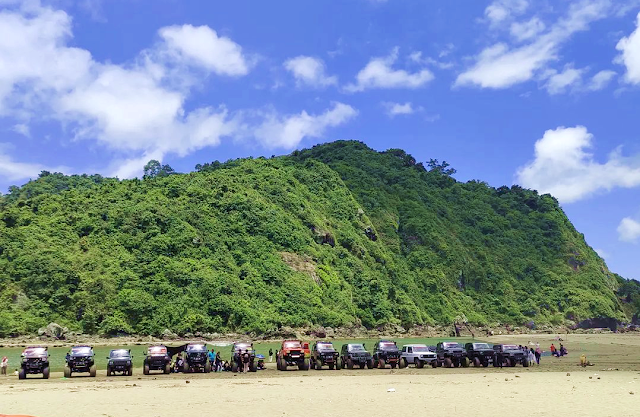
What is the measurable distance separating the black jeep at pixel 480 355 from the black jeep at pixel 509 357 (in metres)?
0.43

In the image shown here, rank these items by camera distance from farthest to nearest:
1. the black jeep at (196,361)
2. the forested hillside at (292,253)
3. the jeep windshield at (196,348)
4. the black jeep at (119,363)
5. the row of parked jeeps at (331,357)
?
the forested hillside at (292,253) < the jeep windshield at (196,348) < the black jeep at (196,361) < the row of parked jeeps at (331,357) < the black jeep at (119,363)

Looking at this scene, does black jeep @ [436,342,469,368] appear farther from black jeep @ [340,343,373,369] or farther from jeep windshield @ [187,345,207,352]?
jeep windshield @ [187,345,207,352]

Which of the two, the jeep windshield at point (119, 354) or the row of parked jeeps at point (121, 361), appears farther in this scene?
the jeep windshield at point (119, 354)

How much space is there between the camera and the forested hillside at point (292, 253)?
8369cm

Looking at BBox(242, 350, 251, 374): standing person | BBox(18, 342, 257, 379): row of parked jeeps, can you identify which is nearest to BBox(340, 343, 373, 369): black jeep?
BBox(18, 342, 257, 379): row of parked jeeps

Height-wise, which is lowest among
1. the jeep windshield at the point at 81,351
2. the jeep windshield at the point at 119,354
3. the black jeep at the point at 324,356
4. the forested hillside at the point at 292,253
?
the black jeep at the point at 324,356

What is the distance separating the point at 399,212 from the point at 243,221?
61.2m

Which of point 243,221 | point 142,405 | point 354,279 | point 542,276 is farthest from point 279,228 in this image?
point 142,405

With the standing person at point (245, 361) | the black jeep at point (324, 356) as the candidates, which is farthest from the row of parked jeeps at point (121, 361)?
the black jeep at point (324, 356)

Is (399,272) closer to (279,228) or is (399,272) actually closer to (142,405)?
(279,228)

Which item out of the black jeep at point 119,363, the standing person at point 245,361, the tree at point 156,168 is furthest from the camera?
the tree at point 156,168

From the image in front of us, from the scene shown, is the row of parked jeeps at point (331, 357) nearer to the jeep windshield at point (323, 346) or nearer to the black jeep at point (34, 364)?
the jeep windshield at point (323, 346)

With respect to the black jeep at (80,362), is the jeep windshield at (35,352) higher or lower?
higher

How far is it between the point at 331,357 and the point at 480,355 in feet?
34.7
